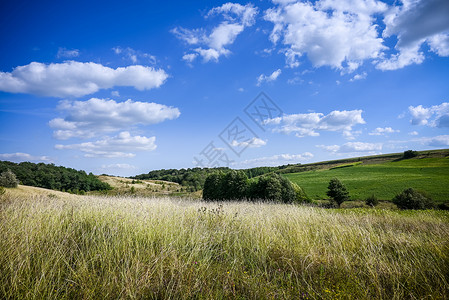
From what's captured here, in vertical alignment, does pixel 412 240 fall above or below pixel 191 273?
below

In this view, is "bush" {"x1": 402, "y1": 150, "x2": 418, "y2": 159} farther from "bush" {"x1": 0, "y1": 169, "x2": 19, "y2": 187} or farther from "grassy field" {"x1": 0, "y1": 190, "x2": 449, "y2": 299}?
"bush" {"x1": 0, "y1": 169, "x2": 19, "y2": 187}

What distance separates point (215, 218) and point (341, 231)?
3.29 meters

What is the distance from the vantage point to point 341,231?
4.92 meters

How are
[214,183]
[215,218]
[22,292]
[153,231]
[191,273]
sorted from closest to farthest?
1. [22,292]
2. [191,273]
3. [153,231]
4. [215,218]
5. [214,183]

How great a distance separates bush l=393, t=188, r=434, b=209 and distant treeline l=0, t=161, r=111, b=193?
56.1 m

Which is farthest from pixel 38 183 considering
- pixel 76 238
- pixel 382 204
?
pixel 382 204

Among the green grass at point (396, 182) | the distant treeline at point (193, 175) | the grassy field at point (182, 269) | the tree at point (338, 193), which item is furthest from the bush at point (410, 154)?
the grassy field at point (182, 269)

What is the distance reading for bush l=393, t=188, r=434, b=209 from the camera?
88.1 ft

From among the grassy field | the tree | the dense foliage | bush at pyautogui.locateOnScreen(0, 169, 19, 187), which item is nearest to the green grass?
the tree

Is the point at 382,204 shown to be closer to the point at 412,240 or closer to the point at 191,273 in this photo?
the point at 412,240

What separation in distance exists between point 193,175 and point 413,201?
50.5m

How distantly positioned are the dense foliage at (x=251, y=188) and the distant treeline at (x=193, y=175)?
1569mm

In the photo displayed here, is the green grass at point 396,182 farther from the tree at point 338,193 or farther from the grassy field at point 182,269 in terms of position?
the grassy field at point 182,269

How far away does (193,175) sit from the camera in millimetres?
62938
